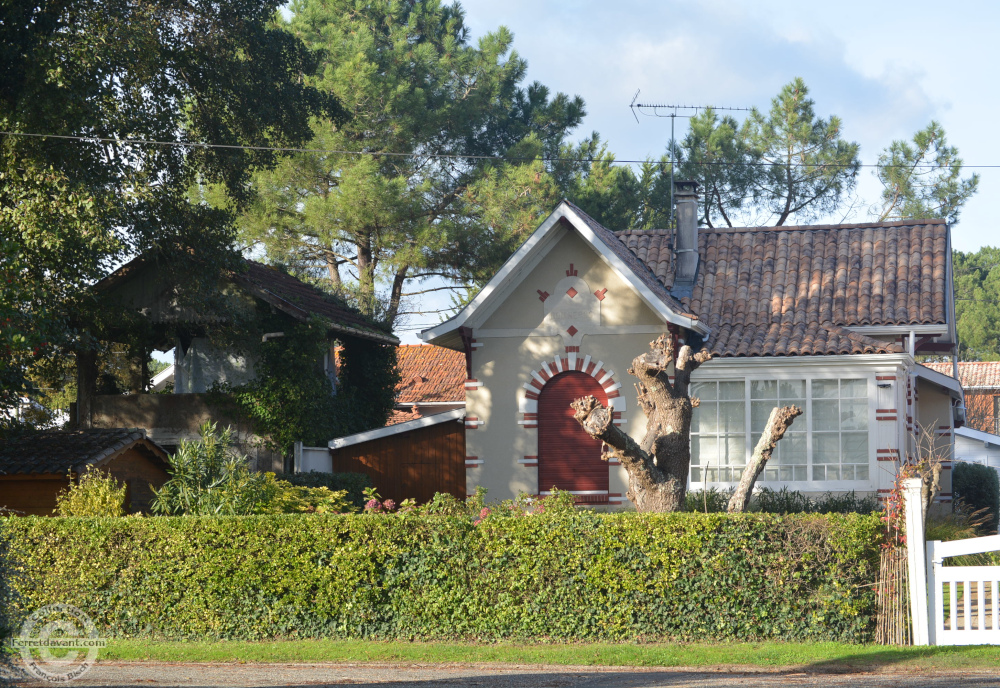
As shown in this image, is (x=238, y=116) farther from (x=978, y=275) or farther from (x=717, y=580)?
(x=978, y=275)

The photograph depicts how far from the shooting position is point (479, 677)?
1111cm

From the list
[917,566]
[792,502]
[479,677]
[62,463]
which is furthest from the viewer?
[792,502]

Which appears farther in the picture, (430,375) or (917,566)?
(430,375)

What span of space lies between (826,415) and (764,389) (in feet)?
4.20

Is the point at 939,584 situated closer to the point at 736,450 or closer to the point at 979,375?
the point at 736,450

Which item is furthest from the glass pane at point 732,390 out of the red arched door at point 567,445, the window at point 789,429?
the red arched door at point 567,445

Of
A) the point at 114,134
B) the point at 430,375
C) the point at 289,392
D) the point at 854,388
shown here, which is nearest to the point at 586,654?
the point at 854,388

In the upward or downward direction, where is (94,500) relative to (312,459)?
downward

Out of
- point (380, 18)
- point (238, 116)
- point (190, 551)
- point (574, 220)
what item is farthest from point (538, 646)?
point (380, 18)

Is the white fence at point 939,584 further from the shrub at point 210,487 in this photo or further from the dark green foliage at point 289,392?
the dark green foliage at point 289,392

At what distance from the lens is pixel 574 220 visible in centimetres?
2045

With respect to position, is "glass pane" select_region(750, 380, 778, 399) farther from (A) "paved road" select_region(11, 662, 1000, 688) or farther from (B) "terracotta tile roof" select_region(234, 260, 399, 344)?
(B) "terracotta tile roof" select_region(234, 260, 399, 344)

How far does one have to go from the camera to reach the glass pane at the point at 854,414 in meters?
19.8

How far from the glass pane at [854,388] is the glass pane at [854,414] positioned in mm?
137
